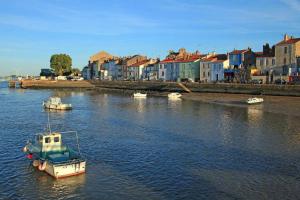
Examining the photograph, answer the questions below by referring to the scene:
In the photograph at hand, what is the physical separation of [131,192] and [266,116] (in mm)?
35529

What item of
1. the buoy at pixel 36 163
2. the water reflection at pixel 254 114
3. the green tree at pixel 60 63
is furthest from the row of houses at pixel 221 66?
the buoy at pixel 36 163

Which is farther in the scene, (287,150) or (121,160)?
(287,150)

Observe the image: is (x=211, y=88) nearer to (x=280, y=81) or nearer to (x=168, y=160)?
(x=280, y=81)

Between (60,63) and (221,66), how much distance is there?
87295 millimetres

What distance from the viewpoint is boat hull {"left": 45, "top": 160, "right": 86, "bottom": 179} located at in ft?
75.0

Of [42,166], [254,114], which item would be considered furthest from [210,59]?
[42,166]

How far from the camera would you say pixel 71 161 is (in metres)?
23.2

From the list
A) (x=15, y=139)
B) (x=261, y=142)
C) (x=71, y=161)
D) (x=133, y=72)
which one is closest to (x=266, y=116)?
(x=261, y=142)

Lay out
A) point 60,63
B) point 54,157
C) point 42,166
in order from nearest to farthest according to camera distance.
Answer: point 42,166 → point 54,157 → point 60,63

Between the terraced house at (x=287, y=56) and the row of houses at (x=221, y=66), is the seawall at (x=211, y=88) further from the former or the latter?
the terraced house at (x=287, y=56)

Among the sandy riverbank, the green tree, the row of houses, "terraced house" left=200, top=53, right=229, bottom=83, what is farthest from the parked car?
the green tree

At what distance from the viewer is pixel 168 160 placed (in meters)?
27.4

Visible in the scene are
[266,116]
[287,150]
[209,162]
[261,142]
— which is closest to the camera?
[209,162]

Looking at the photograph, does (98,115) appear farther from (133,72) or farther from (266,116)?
(133,72)
